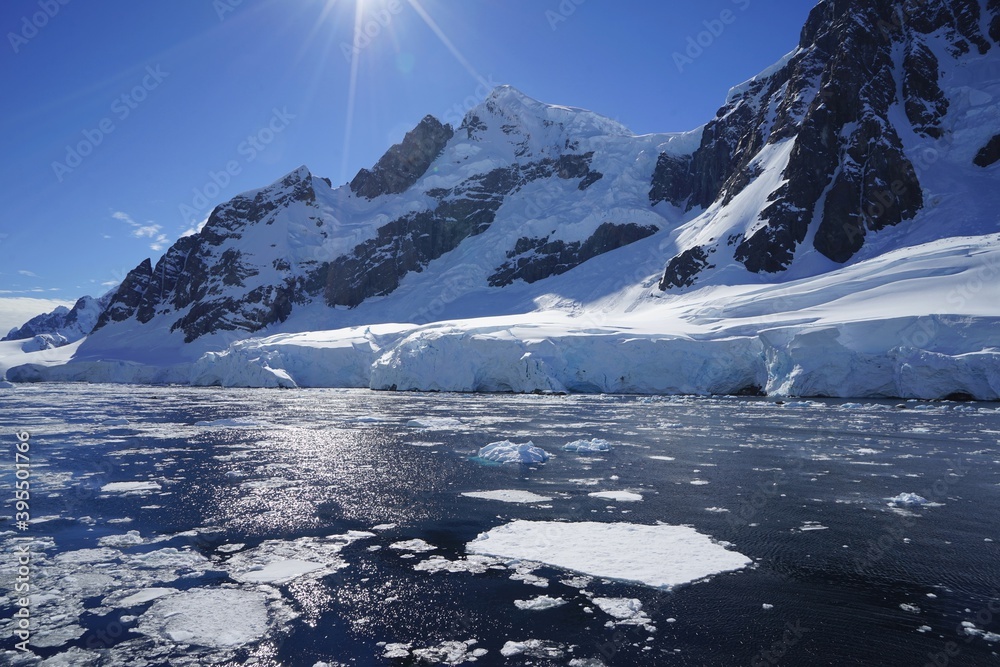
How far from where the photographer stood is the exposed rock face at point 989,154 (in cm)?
7300

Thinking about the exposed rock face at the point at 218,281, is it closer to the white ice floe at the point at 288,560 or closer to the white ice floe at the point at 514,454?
the white ice floe at the point at 514,454

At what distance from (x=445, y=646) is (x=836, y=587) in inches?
201

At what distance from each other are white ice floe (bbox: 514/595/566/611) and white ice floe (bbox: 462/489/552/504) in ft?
16.3

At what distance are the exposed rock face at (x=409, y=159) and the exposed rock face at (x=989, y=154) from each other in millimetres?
117603

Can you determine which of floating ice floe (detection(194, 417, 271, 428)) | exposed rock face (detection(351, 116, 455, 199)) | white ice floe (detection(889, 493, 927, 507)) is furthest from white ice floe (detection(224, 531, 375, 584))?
exposed rock face (detection(351, 116, 455, 199))

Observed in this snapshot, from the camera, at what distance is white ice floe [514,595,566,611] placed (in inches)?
271

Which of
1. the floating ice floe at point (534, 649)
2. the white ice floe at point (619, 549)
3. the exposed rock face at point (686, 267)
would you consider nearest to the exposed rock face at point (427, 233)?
the exposed rock face at point (686, 267)

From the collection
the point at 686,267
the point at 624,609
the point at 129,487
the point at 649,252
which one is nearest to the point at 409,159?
the point at 649,252

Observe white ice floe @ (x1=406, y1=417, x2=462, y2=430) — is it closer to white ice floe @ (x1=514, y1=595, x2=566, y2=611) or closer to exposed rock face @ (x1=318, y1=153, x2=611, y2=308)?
white ice floe @ (x1=514, y1=595, x2=566, y2=611)

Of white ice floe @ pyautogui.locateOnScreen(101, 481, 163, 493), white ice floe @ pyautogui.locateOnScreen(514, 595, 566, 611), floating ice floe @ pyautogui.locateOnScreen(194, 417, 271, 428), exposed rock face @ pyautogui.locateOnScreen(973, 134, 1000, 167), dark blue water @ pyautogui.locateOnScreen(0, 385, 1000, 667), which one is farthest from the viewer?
exposed rock face @ pyautogui.locateOnScreen(973, 134, 1000, 167)

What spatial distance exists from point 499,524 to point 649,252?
324 feet

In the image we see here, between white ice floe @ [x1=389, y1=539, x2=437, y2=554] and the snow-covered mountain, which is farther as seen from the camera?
the snow-covered mountain

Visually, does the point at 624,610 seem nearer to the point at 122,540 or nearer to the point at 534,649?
the point at 534,649

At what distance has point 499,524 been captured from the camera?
1042cm
